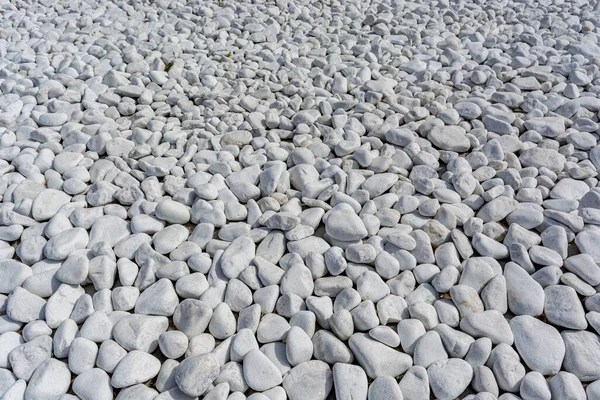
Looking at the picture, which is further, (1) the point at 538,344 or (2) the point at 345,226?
(2) the point at 345,226

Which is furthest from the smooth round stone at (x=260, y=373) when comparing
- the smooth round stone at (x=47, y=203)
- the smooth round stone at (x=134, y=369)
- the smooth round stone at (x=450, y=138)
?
the smooth round stone at (x=450, y=138)

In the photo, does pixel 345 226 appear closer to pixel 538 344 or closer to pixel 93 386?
pixel 538 344

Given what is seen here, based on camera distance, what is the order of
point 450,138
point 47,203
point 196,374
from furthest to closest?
point 450,138 → point 47,203 → point 196,374

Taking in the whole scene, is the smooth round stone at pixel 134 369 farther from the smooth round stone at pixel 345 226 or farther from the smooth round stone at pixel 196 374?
the smooth round stone at pixel 345 226

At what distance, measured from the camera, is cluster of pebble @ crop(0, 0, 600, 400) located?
3.46 ft

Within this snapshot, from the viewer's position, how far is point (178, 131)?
5.85 ft

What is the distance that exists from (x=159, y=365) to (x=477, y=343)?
70 cm

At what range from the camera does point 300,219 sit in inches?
54.7

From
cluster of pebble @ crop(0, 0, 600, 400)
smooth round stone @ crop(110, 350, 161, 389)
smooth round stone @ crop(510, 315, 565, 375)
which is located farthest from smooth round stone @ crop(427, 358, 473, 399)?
smooth round stone @ crop(110, 350, 161, 389)

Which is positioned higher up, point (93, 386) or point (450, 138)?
point (450, 138)

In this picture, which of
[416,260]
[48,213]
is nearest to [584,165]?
[416,260]

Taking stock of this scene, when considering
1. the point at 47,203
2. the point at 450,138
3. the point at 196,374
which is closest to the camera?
the point at 196,374

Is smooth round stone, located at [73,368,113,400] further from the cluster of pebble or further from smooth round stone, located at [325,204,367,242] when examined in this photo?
smooth round stone, located at [325,204,367,242]

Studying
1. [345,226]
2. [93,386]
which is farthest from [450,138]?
[93,386]
